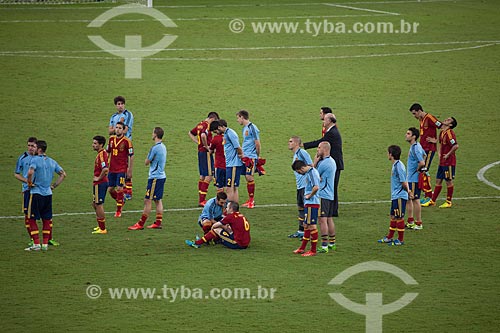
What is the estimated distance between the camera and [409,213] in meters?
20.8

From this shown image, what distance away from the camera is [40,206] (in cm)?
1897

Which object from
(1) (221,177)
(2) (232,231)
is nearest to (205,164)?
(1) (221,177)

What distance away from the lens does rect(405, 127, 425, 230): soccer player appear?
67.2 ft

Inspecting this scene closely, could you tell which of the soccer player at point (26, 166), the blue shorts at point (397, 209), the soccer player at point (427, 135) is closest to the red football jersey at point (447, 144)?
the soccer player at point (427, 135)

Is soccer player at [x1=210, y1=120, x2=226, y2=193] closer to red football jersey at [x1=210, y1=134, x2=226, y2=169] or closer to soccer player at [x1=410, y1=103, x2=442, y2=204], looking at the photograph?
red football jersey at [x1=210, y1=134, x2=226, y2=169]

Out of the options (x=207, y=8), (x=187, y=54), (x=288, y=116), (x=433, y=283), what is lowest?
(x=433, y=283)

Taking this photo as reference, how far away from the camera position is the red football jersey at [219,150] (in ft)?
73.0

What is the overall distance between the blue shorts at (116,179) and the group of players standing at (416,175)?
235 inches

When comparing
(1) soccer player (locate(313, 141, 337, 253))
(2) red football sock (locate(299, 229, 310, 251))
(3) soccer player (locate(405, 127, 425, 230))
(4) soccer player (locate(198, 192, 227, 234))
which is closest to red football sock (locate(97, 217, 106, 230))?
(4) soccer player (locate(198, 192, 227, 234))

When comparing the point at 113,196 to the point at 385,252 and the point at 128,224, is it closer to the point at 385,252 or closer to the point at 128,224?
the point at 128,224

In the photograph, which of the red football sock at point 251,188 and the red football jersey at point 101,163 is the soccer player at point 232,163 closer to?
the red football sock at point 251,188

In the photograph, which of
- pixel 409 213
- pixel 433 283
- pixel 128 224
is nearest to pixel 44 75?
pixel 128 224

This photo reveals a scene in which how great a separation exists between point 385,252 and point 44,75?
784 inches

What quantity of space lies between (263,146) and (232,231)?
9.72 meters
